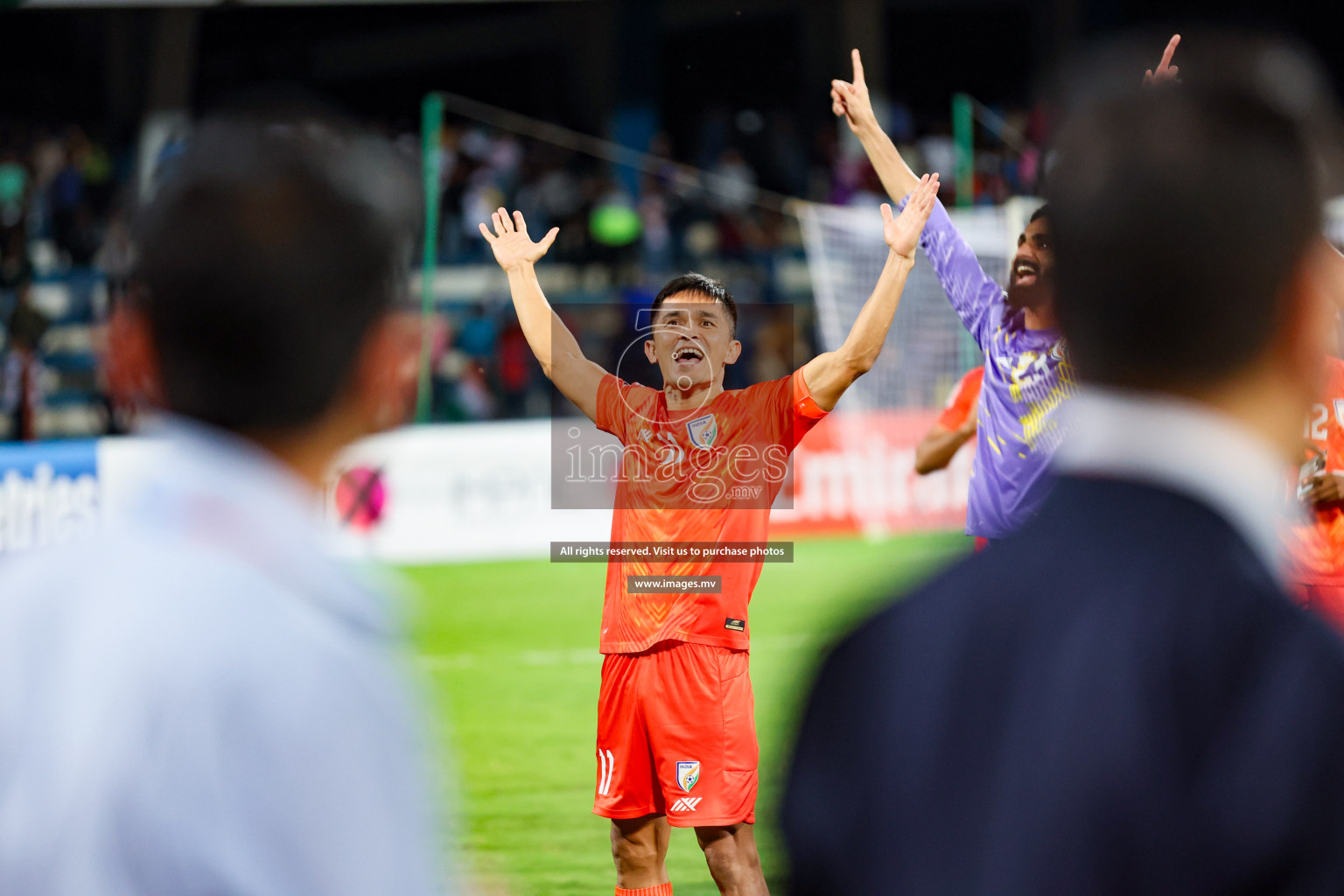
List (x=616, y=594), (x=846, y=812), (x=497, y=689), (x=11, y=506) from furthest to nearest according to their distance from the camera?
(x=11, y=506)
(x=497, y=689)
(x=616, y=594)
(x=846, y=812)

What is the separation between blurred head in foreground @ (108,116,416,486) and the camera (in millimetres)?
1326

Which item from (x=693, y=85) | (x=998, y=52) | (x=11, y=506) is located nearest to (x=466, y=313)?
(x=11, y=506)

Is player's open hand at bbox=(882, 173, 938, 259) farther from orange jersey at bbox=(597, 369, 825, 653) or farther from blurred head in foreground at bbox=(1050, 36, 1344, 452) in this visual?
blurred head in foreground at bbox=(1050, 36, 1344, 452)

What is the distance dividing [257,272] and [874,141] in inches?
135

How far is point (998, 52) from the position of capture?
30188 mm

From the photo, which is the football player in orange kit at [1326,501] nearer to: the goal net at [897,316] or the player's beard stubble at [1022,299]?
the player's beard stubble at [1022,299]

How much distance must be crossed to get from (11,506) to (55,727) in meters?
12.4

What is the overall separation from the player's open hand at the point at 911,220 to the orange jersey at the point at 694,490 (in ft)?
1.60

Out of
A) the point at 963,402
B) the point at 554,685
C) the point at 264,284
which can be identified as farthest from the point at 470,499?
the point at 264,284

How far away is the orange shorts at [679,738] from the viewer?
428 cm

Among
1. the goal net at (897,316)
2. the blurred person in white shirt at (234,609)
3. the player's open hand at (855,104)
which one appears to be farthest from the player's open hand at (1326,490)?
the goal net at (897,316)

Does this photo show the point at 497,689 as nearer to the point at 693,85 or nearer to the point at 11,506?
the point at 11,506

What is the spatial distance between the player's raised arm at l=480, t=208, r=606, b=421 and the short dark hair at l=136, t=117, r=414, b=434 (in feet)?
10.1

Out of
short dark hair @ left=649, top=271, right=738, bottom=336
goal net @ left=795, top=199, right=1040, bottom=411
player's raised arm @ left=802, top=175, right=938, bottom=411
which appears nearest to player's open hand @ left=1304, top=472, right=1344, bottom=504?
player's raised arm @ left=802, top=175, right=938, bottom=411
